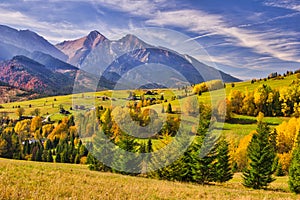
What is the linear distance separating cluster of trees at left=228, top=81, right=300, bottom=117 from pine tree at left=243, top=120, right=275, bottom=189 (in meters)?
91.5

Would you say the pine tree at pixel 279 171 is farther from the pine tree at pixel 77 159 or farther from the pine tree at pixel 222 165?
the pine tree at pixel 77 159

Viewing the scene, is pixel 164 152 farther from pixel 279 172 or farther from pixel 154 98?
pixel 154 98

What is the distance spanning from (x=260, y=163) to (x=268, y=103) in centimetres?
10044

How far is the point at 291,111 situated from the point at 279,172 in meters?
67.8

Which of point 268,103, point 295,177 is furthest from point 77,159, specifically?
point 268,103

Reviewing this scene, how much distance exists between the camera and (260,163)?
133 feet

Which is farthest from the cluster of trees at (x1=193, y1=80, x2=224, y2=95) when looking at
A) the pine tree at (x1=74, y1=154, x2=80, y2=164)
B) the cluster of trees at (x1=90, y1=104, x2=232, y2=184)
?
the pine tree at (x1=74, y1=154, x2=80, y2=164)

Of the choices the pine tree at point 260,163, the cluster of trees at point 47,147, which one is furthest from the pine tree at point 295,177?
the cluster of trees at point 47,147

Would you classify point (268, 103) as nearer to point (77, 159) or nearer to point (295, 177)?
point (77, 159)

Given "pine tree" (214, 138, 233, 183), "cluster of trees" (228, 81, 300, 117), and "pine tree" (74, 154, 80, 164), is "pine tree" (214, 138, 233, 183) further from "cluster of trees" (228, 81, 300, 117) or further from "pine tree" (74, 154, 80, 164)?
"cluster of trees" (228, 81, 300, 117)

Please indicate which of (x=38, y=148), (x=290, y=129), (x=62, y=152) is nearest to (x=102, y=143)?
(x=62, y=152)

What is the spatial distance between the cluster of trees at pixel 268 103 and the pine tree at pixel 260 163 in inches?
3603

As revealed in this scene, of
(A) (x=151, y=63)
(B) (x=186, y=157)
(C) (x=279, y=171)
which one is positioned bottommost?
(C) (x=279, y=171)

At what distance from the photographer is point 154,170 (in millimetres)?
41156
